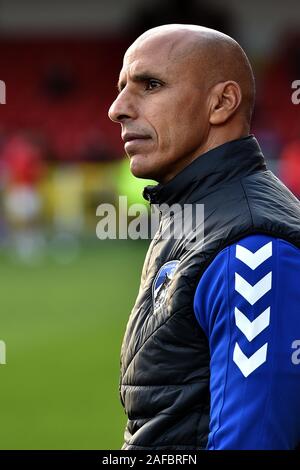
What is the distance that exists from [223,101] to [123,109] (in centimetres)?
24

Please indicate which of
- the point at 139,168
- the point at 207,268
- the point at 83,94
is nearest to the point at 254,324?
the point at 207,268

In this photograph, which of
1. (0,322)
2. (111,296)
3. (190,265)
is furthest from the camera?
(111,296)

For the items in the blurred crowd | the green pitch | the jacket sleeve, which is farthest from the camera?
the blurred crowd

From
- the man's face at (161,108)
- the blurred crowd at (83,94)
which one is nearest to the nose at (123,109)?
the man's face at (161,108)

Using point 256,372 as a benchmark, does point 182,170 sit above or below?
above

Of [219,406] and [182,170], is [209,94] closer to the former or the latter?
[182,170]

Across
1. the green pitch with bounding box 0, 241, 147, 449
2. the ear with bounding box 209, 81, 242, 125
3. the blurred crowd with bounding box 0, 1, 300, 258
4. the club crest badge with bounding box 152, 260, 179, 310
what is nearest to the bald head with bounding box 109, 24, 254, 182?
the ear with bounding box 209, 81, 242, 125

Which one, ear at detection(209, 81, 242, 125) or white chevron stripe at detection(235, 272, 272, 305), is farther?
ear at detection(209, 81, 242, 125)

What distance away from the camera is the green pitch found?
7082mm

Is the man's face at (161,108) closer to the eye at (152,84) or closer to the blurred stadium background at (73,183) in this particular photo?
the eye at (152,84)

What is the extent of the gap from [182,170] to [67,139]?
2628 centimetres

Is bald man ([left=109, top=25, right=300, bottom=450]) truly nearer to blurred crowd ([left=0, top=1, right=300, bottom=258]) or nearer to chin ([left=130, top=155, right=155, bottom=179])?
chin ([left=130, top=155, right=155, bottom=179])

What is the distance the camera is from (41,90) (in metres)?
30.3
